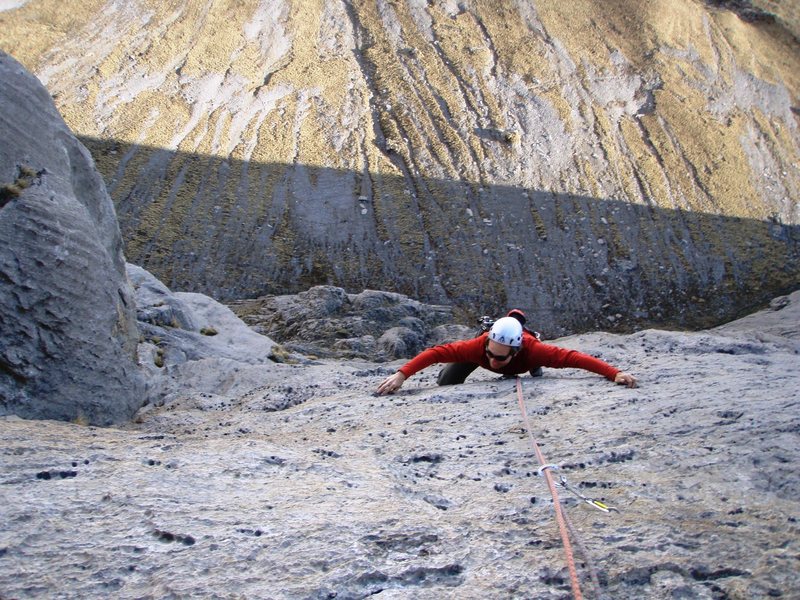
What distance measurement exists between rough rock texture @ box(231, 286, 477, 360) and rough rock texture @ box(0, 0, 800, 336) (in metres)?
3.12

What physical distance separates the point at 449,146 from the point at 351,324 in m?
9.83

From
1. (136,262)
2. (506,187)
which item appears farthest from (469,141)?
(136,262)

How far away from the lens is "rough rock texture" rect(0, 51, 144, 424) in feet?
18.9

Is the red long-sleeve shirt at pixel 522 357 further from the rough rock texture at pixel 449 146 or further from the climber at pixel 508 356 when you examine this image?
the rough rock texture at pixel 449 146

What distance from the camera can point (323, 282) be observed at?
17.8 m

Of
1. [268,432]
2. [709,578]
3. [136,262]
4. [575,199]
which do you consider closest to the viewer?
[709,578]

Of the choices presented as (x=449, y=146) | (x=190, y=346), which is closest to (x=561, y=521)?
(x=190, y=346)

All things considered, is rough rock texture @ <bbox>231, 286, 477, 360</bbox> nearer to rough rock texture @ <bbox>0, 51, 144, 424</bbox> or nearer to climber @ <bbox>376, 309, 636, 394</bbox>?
rough rock texture @ <bbox>0, 51, 144, 424</bbox>

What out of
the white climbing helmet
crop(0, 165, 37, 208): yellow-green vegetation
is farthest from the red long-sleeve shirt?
crop(0, 165, 37, 208): yellow-green vegetation

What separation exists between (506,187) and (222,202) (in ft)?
25.9

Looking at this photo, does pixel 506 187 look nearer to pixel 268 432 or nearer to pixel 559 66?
pixel 559 66

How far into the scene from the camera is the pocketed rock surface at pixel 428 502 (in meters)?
2.96

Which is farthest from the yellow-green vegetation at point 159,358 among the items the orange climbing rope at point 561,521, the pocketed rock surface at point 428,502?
the orange climbing rope at point 561,521

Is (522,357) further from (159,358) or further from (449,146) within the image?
(449,146)
